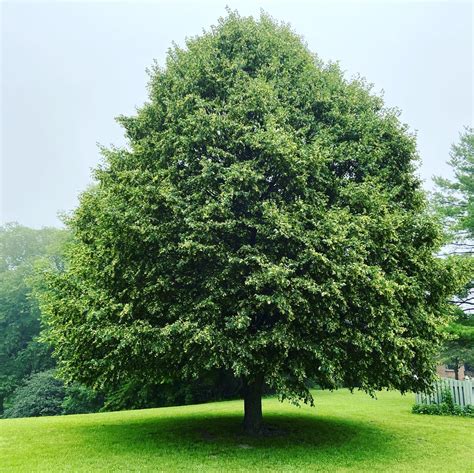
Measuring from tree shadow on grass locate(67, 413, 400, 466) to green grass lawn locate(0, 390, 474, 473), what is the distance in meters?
0.03

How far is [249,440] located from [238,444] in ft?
1.78

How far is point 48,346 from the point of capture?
31969 millimetres

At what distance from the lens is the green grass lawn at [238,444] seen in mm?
9688

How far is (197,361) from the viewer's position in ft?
34.4

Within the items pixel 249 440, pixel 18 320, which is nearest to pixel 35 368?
pixel 18 320

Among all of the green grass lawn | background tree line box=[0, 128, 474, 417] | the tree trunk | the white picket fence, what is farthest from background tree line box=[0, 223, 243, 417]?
the white picket fence

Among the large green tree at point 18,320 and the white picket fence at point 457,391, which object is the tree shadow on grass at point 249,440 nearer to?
the white picket fence at point 457,391

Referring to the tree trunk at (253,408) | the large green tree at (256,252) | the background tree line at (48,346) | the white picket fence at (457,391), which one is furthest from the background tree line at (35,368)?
the large green tree at (256,252)

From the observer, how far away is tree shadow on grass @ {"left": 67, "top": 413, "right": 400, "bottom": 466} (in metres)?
10.5

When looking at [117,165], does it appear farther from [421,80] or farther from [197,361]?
[421,80]

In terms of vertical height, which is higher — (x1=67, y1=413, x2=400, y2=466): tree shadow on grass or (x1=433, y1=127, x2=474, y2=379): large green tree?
(x1=433, y1=127, x2=474, y2=379): large green tree

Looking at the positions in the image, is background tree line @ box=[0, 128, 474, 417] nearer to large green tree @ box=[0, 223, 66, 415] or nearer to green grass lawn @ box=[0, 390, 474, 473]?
large green tree @ box=[0, 223, 66, 415]

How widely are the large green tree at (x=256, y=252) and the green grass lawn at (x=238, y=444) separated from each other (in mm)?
1678

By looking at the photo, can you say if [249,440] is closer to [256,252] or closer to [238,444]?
[238,444]
